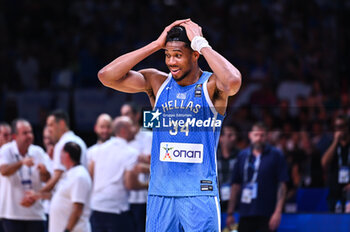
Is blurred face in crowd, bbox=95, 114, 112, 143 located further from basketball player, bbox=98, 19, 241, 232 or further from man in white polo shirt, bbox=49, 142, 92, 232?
basketball player, bbox=98, 19, 241, 232

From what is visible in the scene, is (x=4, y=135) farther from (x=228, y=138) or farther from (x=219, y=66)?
(x=219, y=66)

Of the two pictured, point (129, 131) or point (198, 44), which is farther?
point (129, 131)

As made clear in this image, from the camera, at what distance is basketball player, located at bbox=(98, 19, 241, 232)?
5016 millimetres

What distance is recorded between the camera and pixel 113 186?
9.16m

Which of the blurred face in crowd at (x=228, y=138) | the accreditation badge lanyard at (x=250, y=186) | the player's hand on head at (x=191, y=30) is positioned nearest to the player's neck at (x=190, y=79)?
the player's hand on head at (x=191, y=30)

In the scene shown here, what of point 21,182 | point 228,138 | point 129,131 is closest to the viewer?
point 21,182

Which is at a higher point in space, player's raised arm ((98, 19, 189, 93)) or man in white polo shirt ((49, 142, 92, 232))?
player's raised arm ((98, 19, 189, 93))

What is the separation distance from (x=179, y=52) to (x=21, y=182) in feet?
16.2

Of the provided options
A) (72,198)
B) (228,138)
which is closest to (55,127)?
(72,198)

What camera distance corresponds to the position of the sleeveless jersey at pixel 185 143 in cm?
509

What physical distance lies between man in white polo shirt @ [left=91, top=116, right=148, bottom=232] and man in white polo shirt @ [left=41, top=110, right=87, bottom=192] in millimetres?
330

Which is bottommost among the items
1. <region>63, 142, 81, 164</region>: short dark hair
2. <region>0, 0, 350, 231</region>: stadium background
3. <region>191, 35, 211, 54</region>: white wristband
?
<region>63, 142, 81, 164</region>: short dark hair

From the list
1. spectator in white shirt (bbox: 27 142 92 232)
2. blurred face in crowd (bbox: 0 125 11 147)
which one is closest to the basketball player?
spectator in white shirt (bbox: 27 142 92 232)

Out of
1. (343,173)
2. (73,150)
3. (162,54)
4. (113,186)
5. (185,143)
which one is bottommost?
(113,186)
